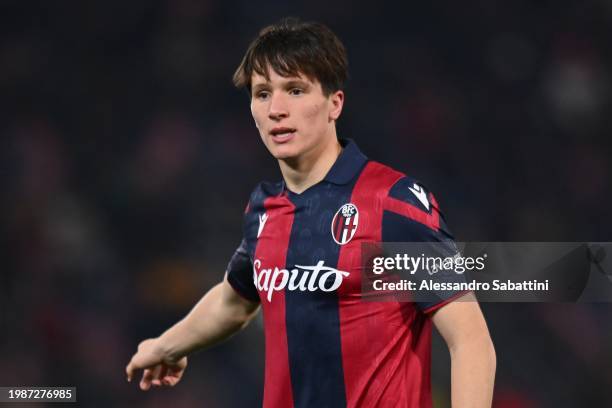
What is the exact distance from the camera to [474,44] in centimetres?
837

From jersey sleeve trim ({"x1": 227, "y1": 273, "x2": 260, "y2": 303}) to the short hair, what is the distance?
703mm

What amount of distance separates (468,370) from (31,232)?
15.6 ft

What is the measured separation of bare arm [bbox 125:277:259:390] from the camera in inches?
147

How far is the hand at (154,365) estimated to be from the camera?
3893mm

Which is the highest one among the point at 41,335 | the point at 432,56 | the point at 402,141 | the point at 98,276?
the point at 432,56

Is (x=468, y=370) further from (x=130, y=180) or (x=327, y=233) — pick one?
(x=130, y=180)

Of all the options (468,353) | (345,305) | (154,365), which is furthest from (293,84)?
(154,365)

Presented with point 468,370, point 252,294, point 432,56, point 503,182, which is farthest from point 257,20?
point 468,370

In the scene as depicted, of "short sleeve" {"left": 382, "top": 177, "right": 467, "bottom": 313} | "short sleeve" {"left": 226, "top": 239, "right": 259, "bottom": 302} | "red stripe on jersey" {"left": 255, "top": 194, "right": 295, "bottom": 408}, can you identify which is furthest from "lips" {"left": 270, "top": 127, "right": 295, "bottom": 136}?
"short sleeve" {"left": 226, "top": 239, "right": 259, "bottom": 302}

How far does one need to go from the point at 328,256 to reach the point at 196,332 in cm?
88

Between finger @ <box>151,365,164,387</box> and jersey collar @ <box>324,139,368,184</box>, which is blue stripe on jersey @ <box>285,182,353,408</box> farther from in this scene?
finger @ <box>151,365,164,387</box>

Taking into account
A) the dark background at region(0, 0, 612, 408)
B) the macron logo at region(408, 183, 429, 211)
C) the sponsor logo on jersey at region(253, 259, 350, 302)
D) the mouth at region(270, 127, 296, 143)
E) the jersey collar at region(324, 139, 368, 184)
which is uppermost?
the dark background at region(0, 0, 612, 408)

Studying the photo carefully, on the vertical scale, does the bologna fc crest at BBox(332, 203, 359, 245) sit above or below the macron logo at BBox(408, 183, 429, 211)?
below

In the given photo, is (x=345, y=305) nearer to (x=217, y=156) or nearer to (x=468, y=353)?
(x=468, y=353)
